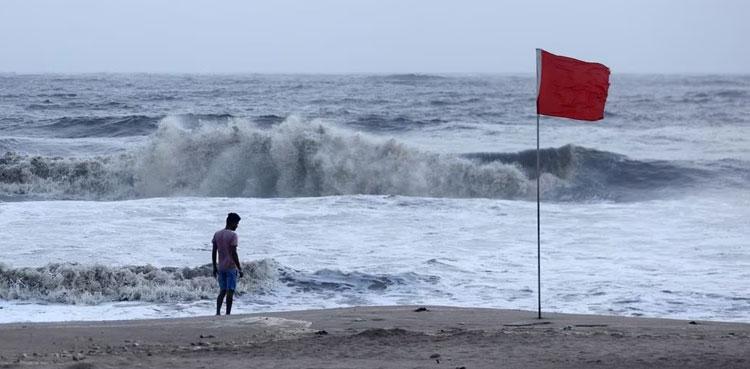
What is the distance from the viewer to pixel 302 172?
25.5 metres

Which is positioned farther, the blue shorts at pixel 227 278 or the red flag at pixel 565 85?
the blue shorts at pixel 227 278

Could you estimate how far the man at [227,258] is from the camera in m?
10.0

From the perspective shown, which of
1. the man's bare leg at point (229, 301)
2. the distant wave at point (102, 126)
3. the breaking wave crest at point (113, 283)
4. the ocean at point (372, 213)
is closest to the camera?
the man's bare leg at point (229, 301)

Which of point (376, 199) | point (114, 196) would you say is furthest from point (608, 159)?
point (114, 196)

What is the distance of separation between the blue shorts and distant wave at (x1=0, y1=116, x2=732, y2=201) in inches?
562

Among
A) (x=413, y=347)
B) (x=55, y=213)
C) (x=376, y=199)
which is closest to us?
(x=413, y=347)

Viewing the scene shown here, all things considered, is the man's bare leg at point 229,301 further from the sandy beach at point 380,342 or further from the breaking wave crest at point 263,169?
the breaking wave crest at point 263,169

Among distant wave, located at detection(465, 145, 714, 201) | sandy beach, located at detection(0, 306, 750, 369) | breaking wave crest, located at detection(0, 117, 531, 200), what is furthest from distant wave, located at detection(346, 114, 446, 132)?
sandy beach, located at detection(0, 306, 750, 369)

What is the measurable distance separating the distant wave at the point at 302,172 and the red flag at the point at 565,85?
14.8 metres

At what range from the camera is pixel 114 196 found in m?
24.5

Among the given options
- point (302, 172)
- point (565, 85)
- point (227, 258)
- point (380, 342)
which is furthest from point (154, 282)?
point (302, 172)

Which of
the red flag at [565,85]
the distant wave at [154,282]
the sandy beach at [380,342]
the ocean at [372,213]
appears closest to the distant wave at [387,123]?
the ocean at [372,213]

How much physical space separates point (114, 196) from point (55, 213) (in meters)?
6.78

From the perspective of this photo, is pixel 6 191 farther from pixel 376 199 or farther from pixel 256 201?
pixel 376 199
